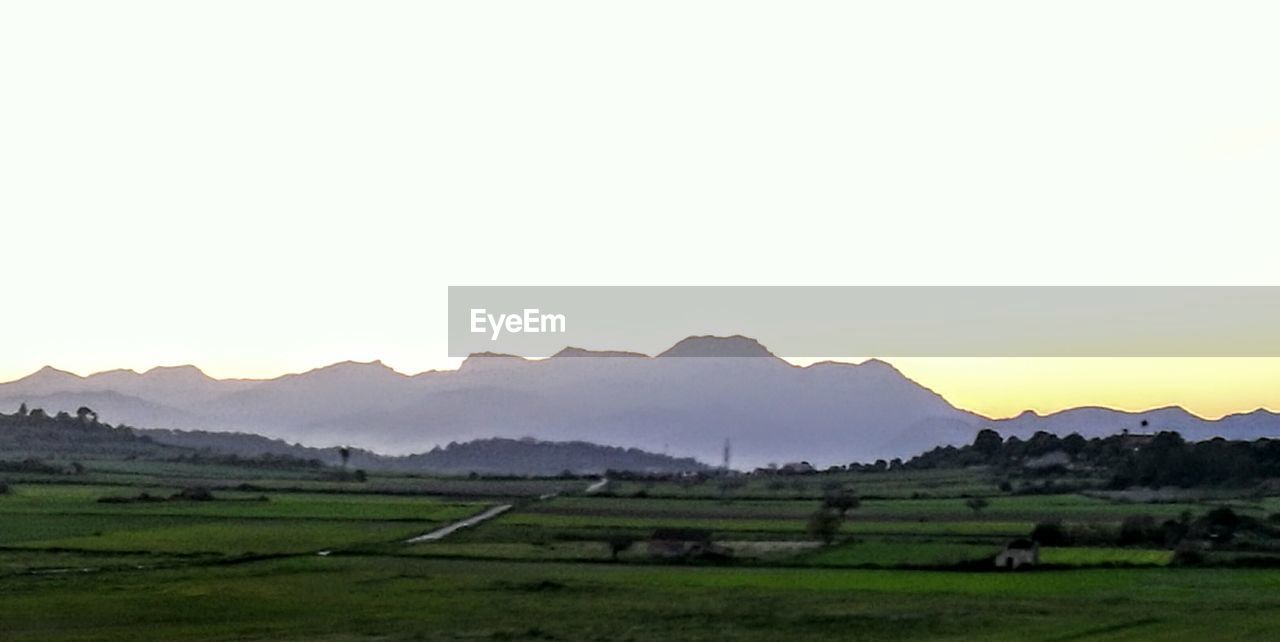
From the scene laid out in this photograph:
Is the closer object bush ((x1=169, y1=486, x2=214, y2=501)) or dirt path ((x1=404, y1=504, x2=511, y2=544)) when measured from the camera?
dirt path ((x1=404, y1=504, x2=511, y2=544))

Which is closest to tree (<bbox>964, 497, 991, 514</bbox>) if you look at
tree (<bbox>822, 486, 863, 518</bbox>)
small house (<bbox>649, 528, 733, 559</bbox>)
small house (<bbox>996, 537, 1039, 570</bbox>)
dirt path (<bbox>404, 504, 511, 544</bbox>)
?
tree (<bbox>822, 486, 863, 518</bbox>)

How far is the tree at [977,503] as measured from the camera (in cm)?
7334

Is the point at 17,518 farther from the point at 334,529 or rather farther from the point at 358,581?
the point at 358,581

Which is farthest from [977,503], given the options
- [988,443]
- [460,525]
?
[988,443]

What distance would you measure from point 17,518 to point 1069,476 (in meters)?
75.5

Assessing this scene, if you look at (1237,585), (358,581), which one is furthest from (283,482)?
(1237,585)

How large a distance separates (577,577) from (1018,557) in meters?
14.6

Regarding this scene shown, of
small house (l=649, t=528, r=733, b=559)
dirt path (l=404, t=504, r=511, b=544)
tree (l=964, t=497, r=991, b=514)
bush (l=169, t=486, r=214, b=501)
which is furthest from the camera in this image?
bush (l=169, t=486, r=214, b=501)

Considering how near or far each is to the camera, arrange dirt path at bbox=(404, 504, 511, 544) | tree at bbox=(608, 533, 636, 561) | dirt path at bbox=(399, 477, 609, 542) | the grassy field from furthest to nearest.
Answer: dirt path at bbox=(404, 504, 511, 544) → dirt path at bbox=(399, 477, 609, 542) → tree at bbox=(608, 533, 636, 561) → the grassy field

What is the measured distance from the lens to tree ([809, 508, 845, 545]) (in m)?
57.2

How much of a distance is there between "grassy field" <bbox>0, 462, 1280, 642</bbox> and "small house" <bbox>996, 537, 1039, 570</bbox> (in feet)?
2.03

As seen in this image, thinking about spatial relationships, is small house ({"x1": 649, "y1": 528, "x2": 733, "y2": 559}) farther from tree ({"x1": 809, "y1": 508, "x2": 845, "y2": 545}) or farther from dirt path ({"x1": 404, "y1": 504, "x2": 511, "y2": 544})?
dirt path ({"x1": 404, "y1": 504, "x2": 511, "y2": 544})

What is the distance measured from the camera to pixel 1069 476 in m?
109

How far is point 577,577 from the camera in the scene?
42375 mm
